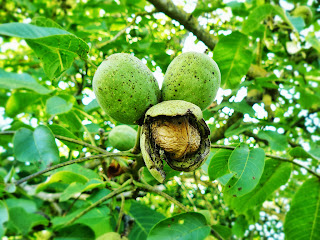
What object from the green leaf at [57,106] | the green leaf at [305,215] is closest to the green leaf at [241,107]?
the green leaf at [305,215]

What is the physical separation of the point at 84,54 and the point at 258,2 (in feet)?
6.94

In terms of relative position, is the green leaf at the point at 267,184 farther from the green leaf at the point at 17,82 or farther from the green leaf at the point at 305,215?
the green leaf at the point at 17,82

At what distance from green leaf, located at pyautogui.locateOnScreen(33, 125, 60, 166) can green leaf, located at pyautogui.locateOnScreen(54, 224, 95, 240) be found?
0.48 metres

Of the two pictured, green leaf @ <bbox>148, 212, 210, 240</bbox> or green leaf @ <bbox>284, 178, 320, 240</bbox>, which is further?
green leaf @ <bbox>284, 178, 320, 240</bbox>

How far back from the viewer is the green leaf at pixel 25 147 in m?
1.40

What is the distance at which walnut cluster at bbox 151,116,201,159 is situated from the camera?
1.10 metres

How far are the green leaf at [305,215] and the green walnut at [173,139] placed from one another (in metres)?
0.81

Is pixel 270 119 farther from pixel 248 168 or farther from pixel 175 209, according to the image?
pixel 175 209

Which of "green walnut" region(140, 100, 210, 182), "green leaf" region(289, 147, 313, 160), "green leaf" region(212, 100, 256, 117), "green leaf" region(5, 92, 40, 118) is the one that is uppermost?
"green walnut" region(140, 100, 210, 182)

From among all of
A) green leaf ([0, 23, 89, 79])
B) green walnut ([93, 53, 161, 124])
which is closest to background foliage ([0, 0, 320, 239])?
green leaf ([0, 23, 89, 79])

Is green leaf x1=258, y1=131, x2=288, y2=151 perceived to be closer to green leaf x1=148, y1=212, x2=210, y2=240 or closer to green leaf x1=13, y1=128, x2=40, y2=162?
green leaf x1=148, y1=212, x2=210, y2=240

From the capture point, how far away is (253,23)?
83.3 inches

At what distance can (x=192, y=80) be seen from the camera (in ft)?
3.84

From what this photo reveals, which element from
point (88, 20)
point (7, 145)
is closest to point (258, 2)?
point (88, 20)
